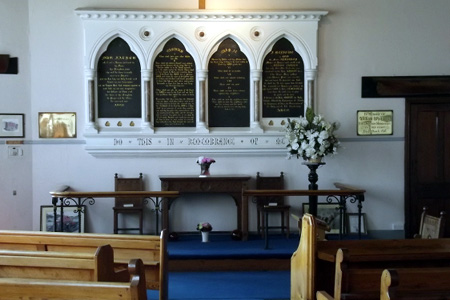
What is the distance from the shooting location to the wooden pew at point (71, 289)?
6.56 ft

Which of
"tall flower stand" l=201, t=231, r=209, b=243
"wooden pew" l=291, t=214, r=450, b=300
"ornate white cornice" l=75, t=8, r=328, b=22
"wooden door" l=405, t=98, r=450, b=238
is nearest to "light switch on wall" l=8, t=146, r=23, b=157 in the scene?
"ornate white cornice" l=75, t=8, r=328, b=22

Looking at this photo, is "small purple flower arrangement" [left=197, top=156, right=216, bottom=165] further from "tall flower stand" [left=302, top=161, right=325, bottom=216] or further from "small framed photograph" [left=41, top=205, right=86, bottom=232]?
"small framed photograph" [left=41, top=205, right=86, bottom=232]

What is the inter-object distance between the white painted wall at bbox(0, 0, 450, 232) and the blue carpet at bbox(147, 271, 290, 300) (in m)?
1.69

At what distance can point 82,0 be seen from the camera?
24.4ft

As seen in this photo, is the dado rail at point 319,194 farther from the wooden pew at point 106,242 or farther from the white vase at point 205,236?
the wooden pew at point 106,242

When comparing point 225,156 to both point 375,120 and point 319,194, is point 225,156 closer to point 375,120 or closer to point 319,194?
point 319,194

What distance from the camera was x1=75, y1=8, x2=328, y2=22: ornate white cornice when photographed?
733 cm

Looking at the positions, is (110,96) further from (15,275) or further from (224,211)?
(15,275)

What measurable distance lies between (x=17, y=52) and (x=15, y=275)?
5.10 metres

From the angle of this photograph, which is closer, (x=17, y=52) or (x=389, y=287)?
(x=389, y=287)

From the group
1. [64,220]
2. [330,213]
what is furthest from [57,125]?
[330,213]

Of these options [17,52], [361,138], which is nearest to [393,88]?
[361,138]

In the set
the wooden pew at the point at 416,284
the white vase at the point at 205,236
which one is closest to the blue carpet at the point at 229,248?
the white vase at the point at 205,236

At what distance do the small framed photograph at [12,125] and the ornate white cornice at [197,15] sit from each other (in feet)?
5.53
